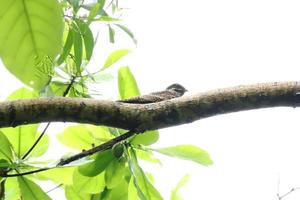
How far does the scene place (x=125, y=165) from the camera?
47 cm

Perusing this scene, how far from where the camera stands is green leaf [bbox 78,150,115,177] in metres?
0.45

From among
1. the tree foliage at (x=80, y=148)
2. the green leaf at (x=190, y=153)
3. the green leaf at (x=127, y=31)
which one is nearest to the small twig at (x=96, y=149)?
the tree foliage at (x=80, y=148)

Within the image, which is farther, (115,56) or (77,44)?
(115,56)

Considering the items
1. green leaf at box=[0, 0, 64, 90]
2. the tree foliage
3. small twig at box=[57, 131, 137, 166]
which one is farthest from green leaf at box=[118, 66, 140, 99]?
green leaf at box=[0, 0, 64, 90]

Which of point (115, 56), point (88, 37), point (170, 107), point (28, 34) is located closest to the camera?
point (28, 34)

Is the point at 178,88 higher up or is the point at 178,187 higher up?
the point at 178,88

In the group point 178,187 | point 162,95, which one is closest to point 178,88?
point 162,95

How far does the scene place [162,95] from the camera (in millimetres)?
374

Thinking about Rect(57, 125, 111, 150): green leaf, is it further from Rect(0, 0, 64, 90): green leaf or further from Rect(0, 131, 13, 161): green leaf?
Rect(0, 0, 64, 90): green leaf

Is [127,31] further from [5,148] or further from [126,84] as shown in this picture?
[5,148]

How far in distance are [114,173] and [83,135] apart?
8 centimetres

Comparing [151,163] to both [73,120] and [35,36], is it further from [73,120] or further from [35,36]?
[35,36]

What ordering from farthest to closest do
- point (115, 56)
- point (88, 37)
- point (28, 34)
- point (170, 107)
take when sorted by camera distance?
point (115, 56), point (88, 37), point (170, 107), point (28, 34)

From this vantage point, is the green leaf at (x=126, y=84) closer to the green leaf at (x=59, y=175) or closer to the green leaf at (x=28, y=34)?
the green leaf at (x=59, y=175)
